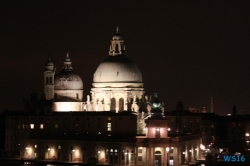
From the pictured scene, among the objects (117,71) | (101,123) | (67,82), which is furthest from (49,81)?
(101,123)

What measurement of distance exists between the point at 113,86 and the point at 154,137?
24.9 metres

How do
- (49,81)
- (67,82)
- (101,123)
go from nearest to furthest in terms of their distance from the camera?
(101,123)
(49,81)
(67,82)

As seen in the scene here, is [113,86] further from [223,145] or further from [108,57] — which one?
[223,145]

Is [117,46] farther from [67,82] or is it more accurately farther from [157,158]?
[157,158]

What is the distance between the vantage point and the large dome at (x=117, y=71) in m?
120

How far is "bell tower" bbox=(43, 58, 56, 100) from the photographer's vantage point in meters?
118

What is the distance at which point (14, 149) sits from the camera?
11088 cm

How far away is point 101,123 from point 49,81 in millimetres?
10178

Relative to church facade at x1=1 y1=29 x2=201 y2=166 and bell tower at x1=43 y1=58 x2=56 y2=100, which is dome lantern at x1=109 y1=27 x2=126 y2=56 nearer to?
church facade at x1=1 y1=29 x2=201 y2=166

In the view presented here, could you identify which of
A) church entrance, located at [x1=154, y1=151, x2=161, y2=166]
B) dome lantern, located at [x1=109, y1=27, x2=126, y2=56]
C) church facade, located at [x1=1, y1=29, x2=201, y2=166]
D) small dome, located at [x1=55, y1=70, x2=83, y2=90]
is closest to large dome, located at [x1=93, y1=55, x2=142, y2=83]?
church facade, located at [x1=1, y1=29, x2=201, y2=166]

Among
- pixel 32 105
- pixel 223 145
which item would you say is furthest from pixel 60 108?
pixel 223 145


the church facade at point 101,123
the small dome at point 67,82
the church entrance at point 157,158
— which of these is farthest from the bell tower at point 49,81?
the church entrance at point 157,158

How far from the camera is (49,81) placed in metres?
119

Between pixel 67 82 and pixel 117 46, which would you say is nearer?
pixel 67 82
